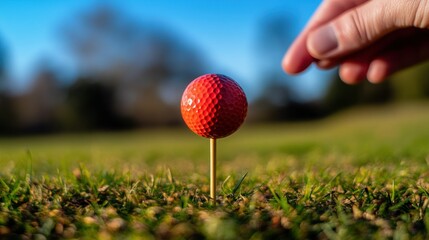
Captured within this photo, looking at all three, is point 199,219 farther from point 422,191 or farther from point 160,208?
point 422,191

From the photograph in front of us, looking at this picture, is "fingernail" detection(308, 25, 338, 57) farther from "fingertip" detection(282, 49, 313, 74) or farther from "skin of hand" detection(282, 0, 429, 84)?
"fingertip" detection(282, 49, 313, 74)

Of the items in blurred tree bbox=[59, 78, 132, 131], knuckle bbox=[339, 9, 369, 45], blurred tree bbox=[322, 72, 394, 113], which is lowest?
blurred tree bbox=[59, 78, 132, 131]

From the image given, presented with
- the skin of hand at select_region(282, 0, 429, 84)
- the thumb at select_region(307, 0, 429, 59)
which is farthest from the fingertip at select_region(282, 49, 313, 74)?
the thumb at select_region(307, 0, 429, 59)

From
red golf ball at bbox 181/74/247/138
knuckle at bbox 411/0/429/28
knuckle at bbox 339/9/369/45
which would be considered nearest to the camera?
red golf ball at bbox 181/74/247/138

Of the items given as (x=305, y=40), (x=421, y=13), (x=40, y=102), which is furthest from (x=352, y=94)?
Answer: (x=421, y=13)

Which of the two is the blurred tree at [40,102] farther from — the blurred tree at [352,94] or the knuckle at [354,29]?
the knuckle at [354,29]

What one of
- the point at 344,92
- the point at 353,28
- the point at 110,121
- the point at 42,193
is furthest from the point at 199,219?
the point at 344,92

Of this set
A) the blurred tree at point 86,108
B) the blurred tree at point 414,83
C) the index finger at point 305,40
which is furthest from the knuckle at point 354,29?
the blurred tree at point 86,108
